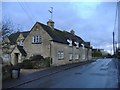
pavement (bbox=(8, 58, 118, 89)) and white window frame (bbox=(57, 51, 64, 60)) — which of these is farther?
white window frame (bbox=(57, 51, 64, 60))

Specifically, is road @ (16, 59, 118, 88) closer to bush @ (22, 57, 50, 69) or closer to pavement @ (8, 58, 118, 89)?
pavement @ (8, 58, 118, 89)

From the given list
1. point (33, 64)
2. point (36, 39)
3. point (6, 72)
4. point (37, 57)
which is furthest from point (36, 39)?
point (6, 72)

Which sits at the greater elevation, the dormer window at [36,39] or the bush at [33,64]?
the dormer window at [36,39]

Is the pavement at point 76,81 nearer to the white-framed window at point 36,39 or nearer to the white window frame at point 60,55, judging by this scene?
the white-framed window at point 36,39

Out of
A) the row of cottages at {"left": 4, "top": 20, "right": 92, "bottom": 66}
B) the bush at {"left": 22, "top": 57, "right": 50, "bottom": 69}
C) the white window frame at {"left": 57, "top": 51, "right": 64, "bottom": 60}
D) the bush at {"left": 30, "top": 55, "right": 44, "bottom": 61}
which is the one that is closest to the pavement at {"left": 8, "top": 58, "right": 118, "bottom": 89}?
the bush at {"left": 22, "top": 57, "right": 50, "bottom": 69}

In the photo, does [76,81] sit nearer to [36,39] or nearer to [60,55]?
[36,39]

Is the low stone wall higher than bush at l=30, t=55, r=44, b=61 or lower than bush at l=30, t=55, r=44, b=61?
lower

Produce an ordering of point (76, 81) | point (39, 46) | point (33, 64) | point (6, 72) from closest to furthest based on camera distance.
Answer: point (76, 81)
point (6, 72)
point (33, 64)
point (39, 46)

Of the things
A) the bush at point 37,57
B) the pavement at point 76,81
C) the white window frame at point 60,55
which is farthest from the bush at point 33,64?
the pavement at point 76,81

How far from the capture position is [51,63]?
40.8 meters

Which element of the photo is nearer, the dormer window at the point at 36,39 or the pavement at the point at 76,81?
the pavement at the point at 76,81

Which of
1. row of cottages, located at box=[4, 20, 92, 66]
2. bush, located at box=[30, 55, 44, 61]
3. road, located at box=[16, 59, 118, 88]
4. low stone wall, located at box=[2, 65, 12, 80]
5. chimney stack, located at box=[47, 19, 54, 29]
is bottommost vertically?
road, located at box=[16, 59, 118, 88]

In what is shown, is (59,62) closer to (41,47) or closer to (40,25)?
(41,47)

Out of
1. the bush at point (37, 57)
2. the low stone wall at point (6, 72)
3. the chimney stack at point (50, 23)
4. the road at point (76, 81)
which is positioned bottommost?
the road at point (76, 81)
